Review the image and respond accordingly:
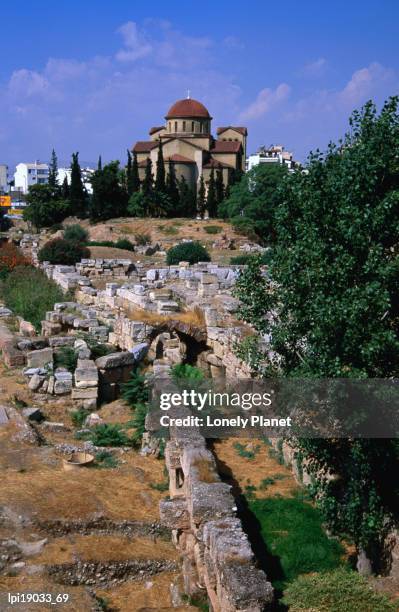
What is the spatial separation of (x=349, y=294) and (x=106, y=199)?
59.8 m

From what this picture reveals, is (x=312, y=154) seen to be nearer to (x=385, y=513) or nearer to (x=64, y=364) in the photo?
(x=385, y=513)

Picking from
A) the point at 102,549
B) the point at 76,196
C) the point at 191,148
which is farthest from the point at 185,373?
the point at 191,148

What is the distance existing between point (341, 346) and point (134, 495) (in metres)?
4.26

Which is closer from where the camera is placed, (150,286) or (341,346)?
(341,346)

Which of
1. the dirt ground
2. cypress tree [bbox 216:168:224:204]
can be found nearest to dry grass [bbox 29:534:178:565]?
the dirt ground

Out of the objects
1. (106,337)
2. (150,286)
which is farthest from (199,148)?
(106,337)

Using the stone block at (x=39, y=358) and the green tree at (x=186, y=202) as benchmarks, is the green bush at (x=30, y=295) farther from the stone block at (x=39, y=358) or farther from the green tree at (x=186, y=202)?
the green tree at (x=186, y=202)

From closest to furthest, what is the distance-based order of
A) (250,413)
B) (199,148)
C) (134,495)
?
(134,495)
(250,413)
(199,148)

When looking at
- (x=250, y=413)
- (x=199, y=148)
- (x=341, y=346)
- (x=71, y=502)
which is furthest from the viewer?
(x=199, y=148)

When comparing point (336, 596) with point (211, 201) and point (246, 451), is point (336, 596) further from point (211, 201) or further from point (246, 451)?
point (211, 201)

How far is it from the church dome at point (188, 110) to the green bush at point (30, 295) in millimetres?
50375

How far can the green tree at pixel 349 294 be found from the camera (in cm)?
633

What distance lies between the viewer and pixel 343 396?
6.61m

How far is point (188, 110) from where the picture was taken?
248 feet
